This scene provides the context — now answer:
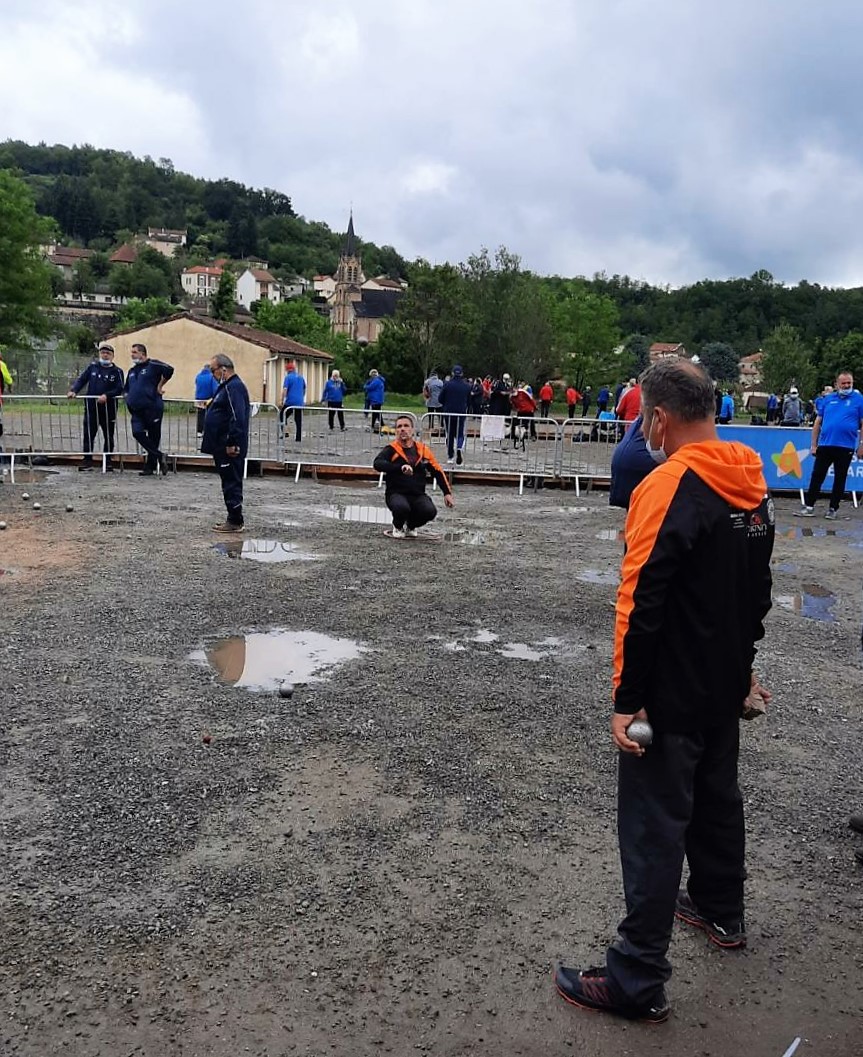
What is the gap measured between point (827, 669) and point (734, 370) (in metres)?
100

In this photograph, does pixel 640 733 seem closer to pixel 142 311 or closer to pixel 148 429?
pixel 148 429

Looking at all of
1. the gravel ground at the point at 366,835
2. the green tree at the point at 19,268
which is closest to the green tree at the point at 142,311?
the green tree at the point at 19,268

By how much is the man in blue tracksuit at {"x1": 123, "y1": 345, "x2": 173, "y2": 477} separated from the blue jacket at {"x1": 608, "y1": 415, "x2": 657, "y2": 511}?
9699 millimetres

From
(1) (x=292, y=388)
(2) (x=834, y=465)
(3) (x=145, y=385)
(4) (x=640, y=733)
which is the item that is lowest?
(4) (x=640, y=733)

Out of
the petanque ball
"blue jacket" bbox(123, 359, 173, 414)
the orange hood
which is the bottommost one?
the petanque ball

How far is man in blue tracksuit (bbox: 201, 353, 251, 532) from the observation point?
1020 centimetres

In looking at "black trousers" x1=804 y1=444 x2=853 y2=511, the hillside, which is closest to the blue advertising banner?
"black trousers" x1=804 y1=444 x2=853 y2=511

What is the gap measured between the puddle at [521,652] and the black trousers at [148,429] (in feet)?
32.6

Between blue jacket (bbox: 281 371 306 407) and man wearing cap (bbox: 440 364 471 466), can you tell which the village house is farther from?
man wearing cap (bbox: 440 364 471 466)

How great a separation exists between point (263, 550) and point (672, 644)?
734 cm

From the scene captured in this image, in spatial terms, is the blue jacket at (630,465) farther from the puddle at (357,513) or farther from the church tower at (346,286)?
the church tower at (346,286)

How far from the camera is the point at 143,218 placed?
188250 mm

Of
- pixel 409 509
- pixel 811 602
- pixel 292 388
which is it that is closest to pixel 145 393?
pixel 409 509

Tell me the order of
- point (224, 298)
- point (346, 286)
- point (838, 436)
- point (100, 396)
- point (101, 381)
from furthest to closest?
point (346, 286) → point (224, 298) → point (101, 381) → point (100, 396) → point (838, 436)
